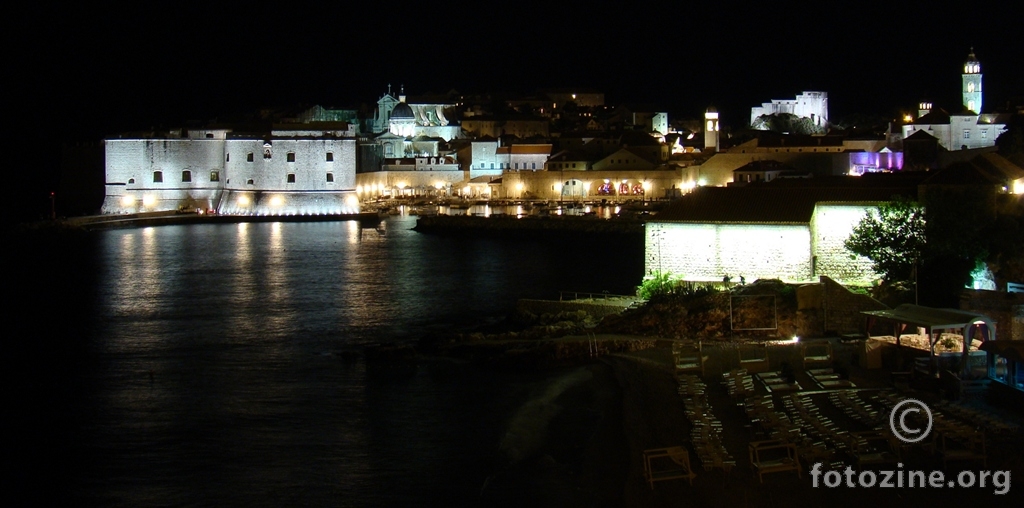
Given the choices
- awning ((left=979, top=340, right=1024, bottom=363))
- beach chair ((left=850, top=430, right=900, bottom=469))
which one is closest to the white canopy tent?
awning ((left=979, top=340, right=1024, bottom=363))

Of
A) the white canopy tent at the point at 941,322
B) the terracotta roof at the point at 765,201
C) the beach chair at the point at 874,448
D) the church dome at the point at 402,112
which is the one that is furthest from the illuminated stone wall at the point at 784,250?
the church dome at the point at 402,112

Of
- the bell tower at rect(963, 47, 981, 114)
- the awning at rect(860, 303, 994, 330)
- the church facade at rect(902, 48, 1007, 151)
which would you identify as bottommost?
the awning at rect(860, 303, 994, 330)

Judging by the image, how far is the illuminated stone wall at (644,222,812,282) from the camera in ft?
45.1

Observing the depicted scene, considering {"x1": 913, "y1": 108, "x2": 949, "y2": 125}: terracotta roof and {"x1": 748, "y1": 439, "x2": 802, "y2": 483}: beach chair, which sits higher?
{"x1": 913, "y1": 108, "x2": 949, "y2": 125}: terracotta roof

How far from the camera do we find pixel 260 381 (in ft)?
39.8

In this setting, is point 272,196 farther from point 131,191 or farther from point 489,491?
point 489,491

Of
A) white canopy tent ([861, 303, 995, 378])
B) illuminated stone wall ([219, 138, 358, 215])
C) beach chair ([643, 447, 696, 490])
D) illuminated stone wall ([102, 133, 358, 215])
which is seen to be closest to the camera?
beach chair ([643, 447, 696, 490])

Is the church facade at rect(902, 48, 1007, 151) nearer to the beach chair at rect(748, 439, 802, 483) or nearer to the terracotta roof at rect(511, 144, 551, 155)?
the terracotta roof at rect(511, 144, 551, 155)

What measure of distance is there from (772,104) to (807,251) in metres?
39.5

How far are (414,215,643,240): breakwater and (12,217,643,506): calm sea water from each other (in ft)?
23.9

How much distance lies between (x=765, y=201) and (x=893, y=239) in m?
1.83
